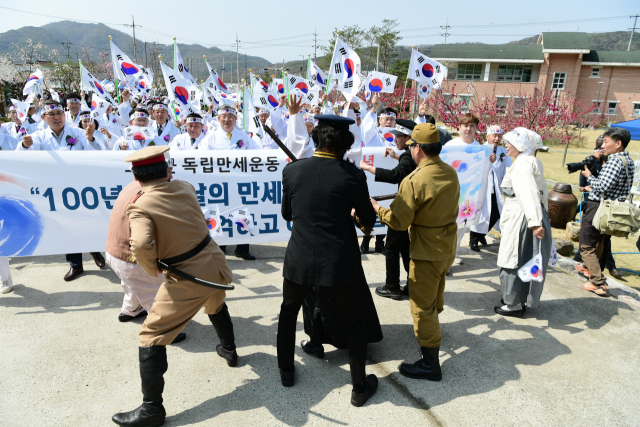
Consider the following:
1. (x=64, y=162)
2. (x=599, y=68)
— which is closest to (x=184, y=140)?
(x=64, y=162)

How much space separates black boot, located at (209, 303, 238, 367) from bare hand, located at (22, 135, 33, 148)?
3690 millimetres

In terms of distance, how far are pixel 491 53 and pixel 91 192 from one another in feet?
147

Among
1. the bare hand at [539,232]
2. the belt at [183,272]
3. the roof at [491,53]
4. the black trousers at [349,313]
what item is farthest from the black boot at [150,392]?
the roof at [491,53]

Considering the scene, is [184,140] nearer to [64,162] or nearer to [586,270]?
[64,162]

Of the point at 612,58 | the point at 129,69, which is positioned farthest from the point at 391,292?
the point at 612,58

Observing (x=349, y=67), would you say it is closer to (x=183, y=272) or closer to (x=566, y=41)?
(x=183, y=272)

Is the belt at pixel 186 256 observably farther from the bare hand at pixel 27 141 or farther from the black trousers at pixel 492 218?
the black trousers at pixel 492 218

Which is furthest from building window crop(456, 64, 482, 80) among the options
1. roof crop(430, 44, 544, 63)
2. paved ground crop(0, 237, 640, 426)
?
paved ground crop(0, 237, 640, 426)

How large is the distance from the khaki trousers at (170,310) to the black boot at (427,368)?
1.65m

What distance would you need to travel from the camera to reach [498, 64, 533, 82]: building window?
40406 mm

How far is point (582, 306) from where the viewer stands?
4379mm

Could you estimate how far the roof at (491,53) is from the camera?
1566 inches

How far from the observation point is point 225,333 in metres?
3.11

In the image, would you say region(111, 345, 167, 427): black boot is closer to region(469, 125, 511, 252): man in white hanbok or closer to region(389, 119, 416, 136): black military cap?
region(389, 119, 416, 136): black military cap
